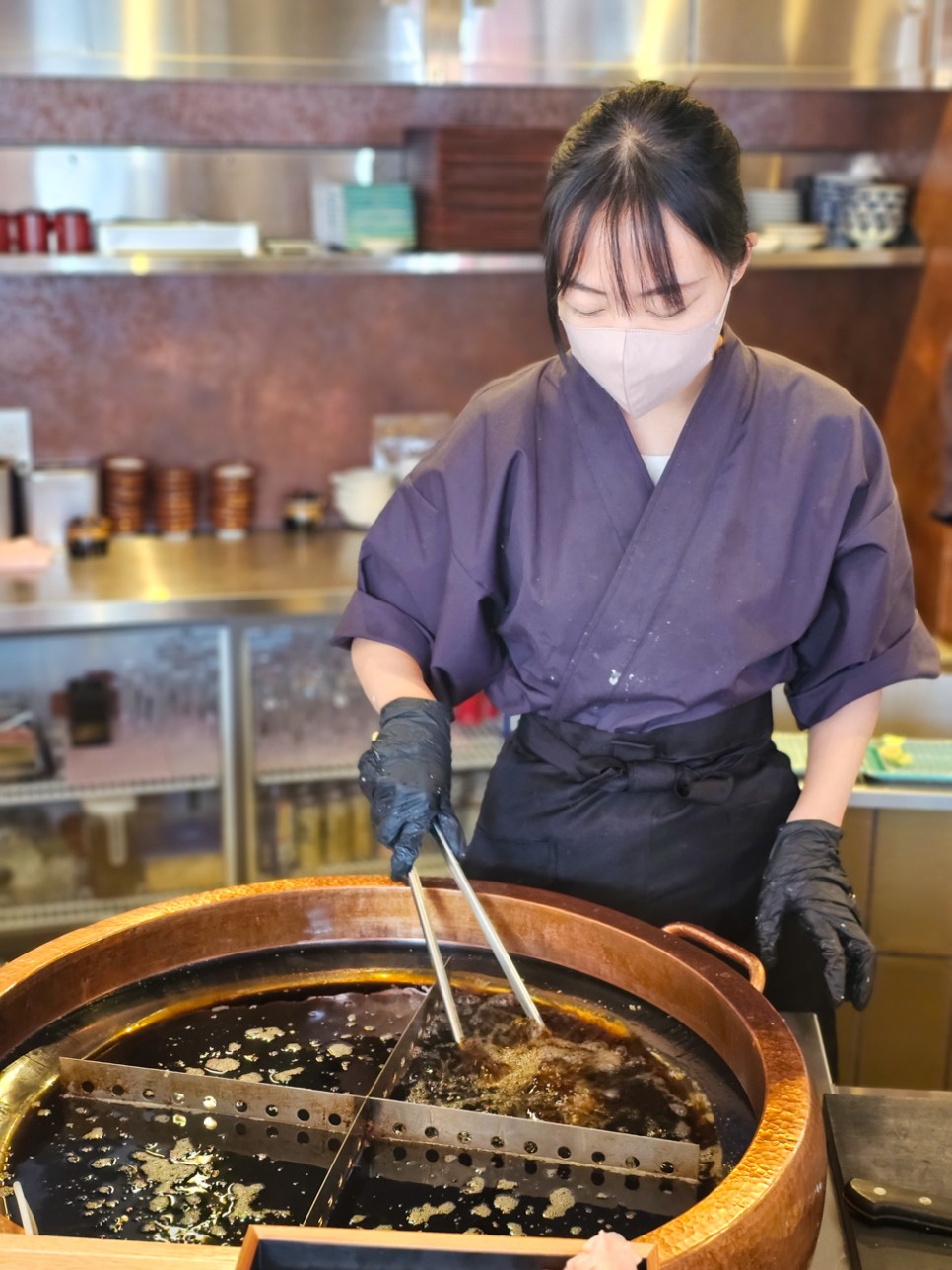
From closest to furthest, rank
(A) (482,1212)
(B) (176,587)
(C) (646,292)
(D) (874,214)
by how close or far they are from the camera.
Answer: (A) (482,1212)
(C) (646,292)
(B) (176,587)
(D) (874,214)

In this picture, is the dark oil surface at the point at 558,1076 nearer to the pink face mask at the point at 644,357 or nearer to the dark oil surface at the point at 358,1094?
the dark oil surface at the point at 358,1094

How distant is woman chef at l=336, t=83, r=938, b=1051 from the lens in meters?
1.54

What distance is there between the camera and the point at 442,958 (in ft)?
4.68

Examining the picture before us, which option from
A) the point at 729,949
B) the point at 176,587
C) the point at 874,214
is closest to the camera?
the point at 729,949

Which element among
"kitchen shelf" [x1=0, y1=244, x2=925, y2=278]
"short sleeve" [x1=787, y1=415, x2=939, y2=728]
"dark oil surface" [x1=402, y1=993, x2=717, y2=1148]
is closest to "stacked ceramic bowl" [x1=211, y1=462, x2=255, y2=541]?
"kitchen shelf" [x1=0, y1=244, x2=925, y2=278]

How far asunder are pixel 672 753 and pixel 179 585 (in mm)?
1705

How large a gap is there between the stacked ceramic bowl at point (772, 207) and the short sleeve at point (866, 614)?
6.52 feet

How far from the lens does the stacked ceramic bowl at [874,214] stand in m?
3.38

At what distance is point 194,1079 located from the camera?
1.23 metres

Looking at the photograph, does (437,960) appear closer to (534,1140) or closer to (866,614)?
(534,1140)

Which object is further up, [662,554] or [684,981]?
[662,554]

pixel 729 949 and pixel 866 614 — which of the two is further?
pixel 866 614

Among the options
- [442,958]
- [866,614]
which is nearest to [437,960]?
[442,958]

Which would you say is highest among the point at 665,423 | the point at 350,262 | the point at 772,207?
the point at 772,207
